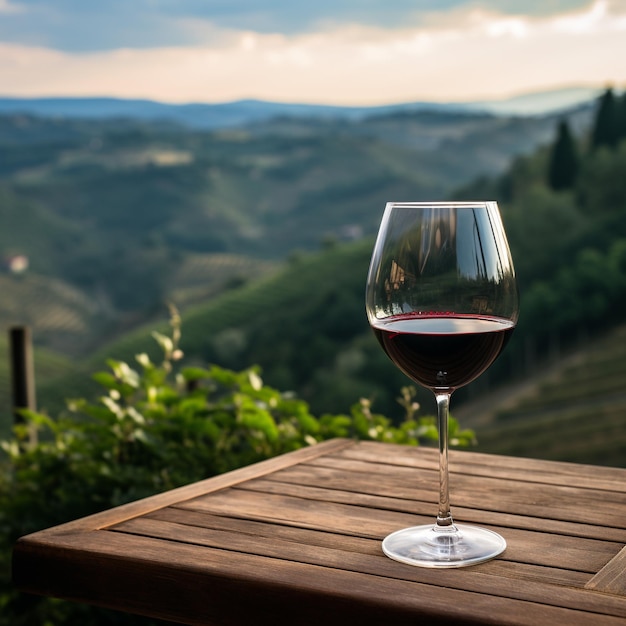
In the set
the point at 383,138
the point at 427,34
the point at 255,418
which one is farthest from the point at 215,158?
the point at 255,418

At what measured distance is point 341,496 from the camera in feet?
3.85

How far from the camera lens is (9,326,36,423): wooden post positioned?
3.44 metres

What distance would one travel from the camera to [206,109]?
113 metres

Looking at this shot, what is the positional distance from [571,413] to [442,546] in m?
30.1

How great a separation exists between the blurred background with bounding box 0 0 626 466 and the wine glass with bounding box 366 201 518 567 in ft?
77.4

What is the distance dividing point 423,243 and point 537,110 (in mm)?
85999

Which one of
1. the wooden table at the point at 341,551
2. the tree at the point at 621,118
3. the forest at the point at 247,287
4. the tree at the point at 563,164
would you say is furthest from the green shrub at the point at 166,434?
the tree at the point at 621,118

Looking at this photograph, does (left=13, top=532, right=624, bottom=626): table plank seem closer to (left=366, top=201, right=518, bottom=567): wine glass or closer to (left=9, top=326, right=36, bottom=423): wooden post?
(left=366, top=201, right=518, bottom=567): wine glass

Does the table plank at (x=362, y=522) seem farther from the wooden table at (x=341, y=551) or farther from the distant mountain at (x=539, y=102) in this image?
the distant mountain at (x=539, y=102)

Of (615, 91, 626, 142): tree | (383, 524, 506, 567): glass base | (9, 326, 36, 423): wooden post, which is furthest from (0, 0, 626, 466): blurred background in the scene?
(383, 524, 506, 567): glass base

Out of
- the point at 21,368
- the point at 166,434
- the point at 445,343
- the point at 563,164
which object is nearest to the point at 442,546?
the point at 445,343

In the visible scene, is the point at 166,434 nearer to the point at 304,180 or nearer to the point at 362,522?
the point at 362,522

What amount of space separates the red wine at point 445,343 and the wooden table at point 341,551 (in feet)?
0.67

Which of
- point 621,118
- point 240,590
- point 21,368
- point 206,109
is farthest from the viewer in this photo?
point 206,109
